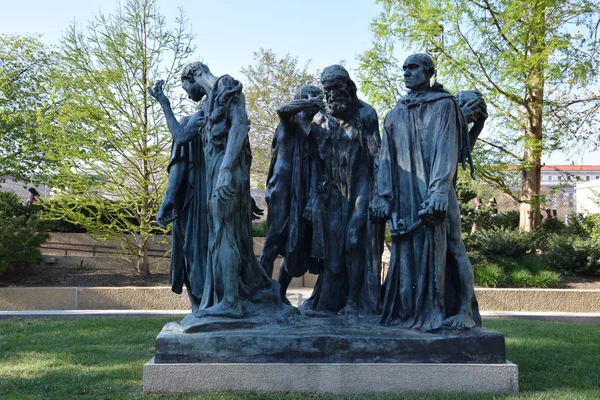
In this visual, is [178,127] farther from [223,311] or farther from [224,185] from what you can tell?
[223,311]

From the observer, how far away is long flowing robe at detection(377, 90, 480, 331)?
5.36 m

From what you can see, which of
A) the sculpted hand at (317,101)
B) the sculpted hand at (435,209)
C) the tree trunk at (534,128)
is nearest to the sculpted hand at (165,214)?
the sculpted hand at (317,101)

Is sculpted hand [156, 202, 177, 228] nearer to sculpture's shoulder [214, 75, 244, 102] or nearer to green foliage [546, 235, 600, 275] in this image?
sculpture's shoulder [214, 75, 244, 102]

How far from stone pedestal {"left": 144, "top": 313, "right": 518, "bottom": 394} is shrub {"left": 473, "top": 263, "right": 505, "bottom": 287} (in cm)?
898

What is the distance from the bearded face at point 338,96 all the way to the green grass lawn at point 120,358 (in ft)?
9.28

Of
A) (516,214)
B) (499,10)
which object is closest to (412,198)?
(499,10)

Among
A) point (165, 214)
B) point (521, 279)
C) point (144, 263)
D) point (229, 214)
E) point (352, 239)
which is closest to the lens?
point (229, 214)

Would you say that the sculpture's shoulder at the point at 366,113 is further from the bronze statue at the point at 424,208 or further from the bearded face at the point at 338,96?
the bronze statue at the point at 424,208

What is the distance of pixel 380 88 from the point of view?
60.0 ft

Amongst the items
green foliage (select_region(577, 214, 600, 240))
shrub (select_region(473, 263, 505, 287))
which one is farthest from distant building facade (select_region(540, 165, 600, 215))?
shrub (select_region(473, 263, 505, 287))

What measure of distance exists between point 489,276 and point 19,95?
62.8ft

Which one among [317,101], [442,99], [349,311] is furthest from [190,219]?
[442,99]

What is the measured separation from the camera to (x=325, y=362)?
511 centimetres

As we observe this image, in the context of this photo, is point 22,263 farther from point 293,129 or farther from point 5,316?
point 293,129
